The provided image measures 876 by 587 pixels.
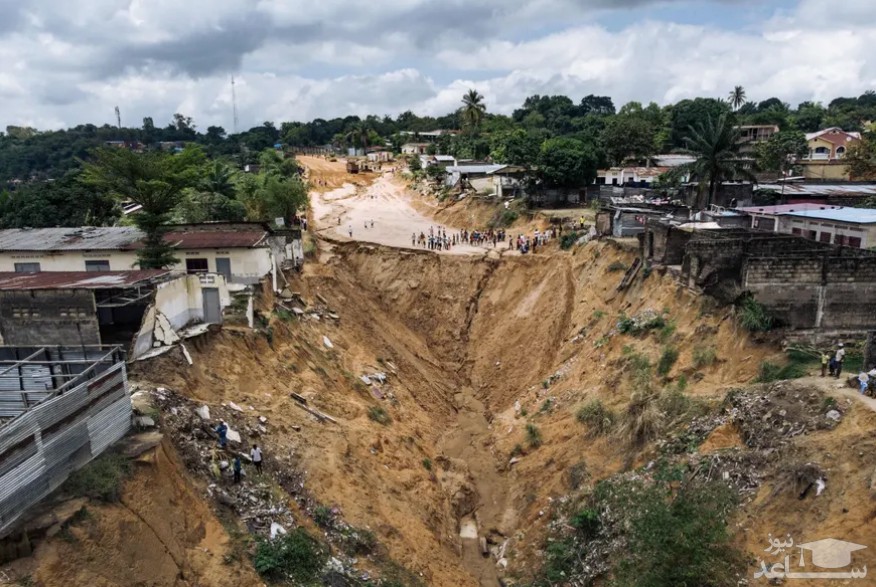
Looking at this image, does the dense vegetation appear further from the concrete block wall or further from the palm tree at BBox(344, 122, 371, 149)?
the concrete block wall

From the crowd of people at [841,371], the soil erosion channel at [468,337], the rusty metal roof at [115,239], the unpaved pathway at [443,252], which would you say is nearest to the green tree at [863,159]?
the soil erosion channel at [468,337]

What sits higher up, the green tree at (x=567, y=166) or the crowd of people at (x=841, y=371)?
the green tree at (x=567, y=166)

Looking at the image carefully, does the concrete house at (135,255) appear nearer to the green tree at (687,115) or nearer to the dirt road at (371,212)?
the dirt road at (371,212)

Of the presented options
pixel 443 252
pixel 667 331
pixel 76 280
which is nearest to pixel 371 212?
pixel 443 252

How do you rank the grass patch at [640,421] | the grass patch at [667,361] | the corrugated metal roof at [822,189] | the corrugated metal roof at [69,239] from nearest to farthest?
the grass patch at [640,421], the grass patch at [667,361], the corrugated metal roof at [69,239], the corrugated metal roof at [822,189]

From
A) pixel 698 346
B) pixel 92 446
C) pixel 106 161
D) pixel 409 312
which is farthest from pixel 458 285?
pixel 92 446
